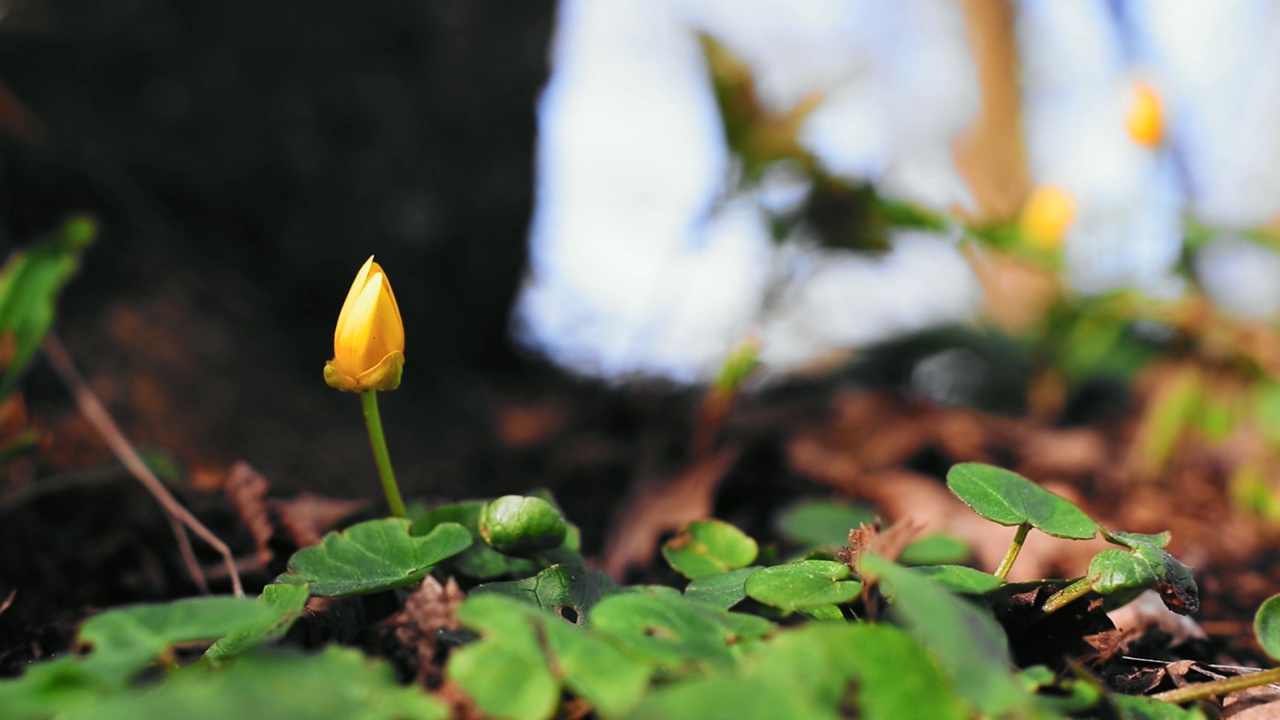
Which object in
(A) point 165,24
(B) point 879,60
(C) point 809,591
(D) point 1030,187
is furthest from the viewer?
(B) point 879,60

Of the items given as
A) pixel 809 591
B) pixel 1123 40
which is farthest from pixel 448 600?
pixel 1123 40

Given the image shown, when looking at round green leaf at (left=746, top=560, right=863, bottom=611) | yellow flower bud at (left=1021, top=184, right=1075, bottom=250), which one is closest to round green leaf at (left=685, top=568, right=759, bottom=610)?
round green leaf at (left=746, top=560, right=863, bottom=611)

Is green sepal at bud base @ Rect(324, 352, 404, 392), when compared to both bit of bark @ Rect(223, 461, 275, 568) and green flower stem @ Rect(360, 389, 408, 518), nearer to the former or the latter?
green flower stem @ Rect(360, 389, 408, 518)

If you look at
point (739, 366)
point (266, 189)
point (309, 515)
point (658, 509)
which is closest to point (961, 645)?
point (309, 515)

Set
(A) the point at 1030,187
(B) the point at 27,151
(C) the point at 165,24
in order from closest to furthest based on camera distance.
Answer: (B) the point at 27,151 → (C) the point at 165,24 → (A) the point at 1030,187

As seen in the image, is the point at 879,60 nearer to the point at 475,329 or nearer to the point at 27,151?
the point at 475,329

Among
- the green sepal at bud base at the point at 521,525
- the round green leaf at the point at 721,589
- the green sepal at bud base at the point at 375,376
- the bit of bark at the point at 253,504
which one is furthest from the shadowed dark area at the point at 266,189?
the round green leaf at the point at 721,589

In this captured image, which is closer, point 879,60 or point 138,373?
point 138,373
